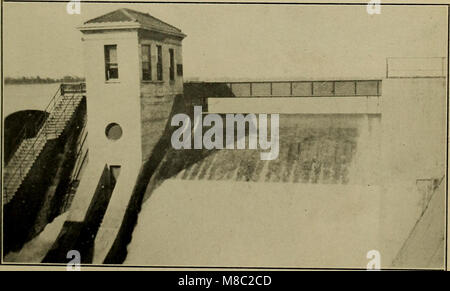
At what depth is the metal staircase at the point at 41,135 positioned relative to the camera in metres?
7.13

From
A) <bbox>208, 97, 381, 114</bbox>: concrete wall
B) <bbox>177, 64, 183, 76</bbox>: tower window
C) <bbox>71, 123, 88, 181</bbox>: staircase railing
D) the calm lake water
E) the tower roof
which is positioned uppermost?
the tower roof

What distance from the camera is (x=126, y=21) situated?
696cm

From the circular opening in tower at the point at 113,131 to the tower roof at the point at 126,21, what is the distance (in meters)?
1.41

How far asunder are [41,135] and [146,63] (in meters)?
1.91

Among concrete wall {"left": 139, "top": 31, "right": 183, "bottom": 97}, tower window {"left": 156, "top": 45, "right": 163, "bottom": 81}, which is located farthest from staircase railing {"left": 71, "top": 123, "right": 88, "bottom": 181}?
tower window {"left": 156, "top": 45, "right": 163, "bottom": 81}

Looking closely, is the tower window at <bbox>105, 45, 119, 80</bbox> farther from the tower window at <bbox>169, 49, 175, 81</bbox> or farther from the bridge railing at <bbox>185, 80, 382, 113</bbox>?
the bridge railing at <bbox>185, 80, 382, 113</bbox>

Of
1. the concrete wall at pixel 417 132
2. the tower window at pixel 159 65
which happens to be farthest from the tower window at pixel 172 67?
the concrete wall at pixel 417 132

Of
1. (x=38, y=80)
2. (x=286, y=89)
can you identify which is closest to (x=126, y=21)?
(x=38, y=80)

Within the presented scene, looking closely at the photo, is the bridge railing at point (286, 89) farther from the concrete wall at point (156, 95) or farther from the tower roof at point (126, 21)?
the tower roof at point (126, 21)

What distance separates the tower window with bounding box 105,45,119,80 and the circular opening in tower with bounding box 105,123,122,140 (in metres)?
0.70

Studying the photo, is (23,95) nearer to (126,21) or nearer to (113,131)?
(113,131)

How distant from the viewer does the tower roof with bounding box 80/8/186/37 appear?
22.8 ft
